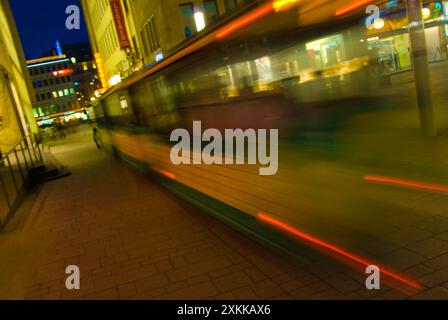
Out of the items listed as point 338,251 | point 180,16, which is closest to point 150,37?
point 180,16

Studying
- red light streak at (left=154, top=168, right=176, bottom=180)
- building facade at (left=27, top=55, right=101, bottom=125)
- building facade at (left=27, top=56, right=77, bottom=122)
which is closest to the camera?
red light streak at (left=154, top=168, right=176, bottom=180)

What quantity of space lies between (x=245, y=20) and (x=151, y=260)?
3108mm

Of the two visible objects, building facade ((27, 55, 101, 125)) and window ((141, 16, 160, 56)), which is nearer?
window ((141, 16, 160, 56))

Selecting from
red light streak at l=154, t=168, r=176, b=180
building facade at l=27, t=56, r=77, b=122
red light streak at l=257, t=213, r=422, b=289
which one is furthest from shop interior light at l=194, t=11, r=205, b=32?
building facade at l=27, t=56, r=77, b=122

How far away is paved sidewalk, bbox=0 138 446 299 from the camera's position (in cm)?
401

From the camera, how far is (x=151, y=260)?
204 inches

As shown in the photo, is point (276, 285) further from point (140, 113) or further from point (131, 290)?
point (140, 113)

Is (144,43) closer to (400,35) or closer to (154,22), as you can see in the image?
(154,22)

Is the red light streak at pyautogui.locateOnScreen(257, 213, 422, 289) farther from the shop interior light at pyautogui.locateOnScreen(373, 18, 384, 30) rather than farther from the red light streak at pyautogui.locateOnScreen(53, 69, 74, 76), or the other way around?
the red light streak at pyautogui.locateOnScreen(53, 69, 74, 76)

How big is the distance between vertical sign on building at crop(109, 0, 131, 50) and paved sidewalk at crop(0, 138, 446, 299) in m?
25.3

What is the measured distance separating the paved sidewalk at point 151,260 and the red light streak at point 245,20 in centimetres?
237

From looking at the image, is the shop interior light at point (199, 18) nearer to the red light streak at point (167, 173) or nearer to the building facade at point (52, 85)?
the red light streak at point (167, 173)
